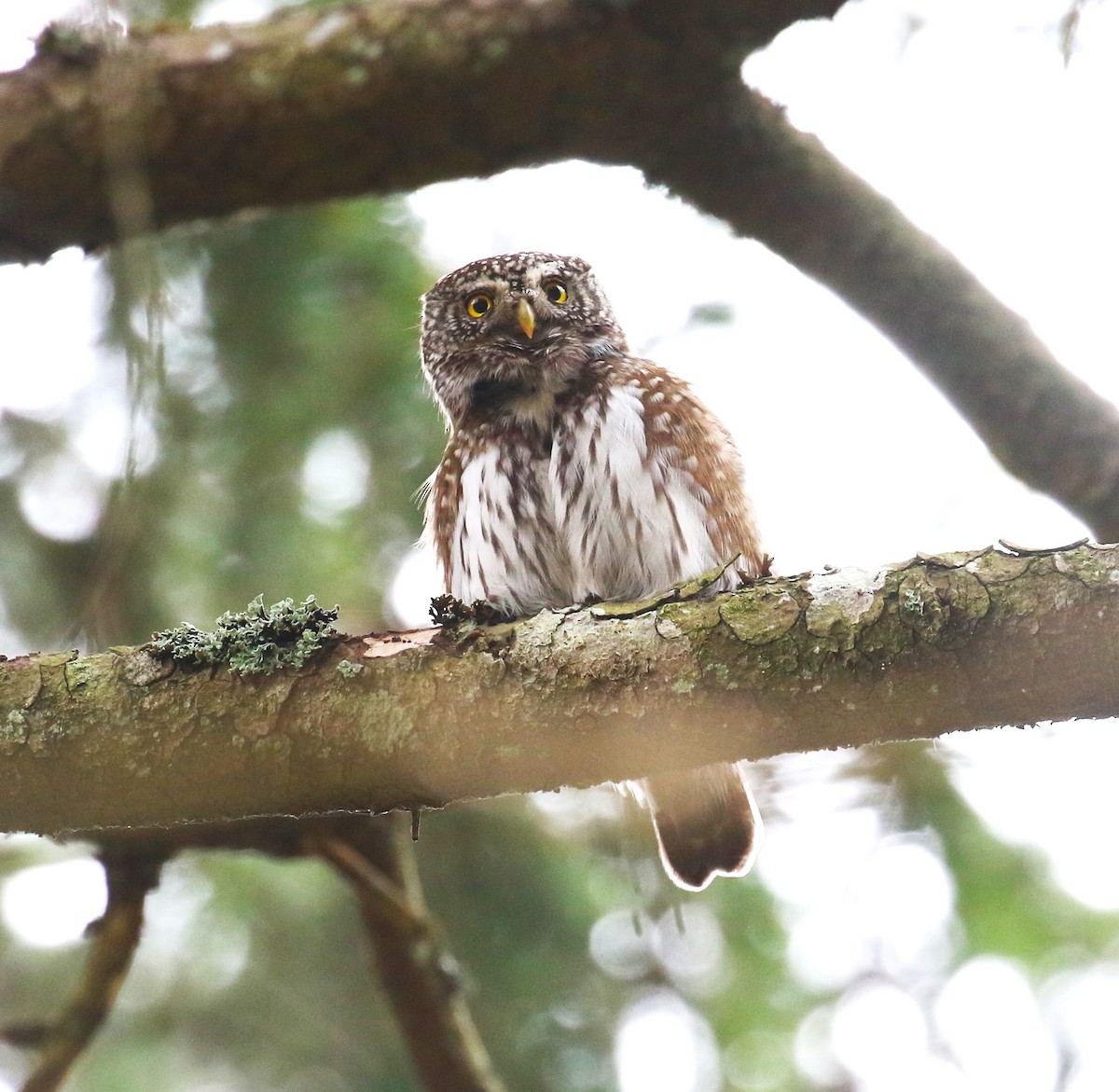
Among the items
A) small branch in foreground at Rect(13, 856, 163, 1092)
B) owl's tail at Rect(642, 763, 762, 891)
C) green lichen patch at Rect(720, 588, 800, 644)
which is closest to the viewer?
green lichen patch at Rect(720, 588, 800, 644)

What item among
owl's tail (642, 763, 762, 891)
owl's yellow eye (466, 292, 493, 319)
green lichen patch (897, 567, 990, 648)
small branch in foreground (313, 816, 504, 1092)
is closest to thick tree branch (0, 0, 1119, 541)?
owl's yellow eye (466, 292, 493, 319)

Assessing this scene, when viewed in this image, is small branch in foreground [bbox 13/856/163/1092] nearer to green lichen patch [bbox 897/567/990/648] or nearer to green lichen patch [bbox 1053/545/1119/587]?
green lichen patch [bbox 897/567/990/648]

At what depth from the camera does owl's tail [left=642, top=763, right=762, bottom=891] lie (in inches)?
152

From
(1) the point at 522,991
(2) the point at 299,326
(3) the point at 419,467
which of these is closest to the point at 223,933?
(1) the point at 522,991

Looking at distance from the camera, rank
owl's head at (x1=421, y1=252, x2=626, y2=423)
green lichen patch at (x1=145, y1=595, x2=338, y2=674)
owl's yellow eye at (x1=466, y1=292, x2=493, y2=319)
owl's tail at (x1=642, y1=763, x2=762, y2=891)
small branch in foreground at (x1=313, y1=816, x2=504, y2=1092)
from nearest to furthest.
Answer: green lichen patch at (x1=145, y1=595, x2=338, y2=674) < small branch in foreground at (x1=313, y1=816, x2=504, y2=1092) < owl's tail at (x1=642, y1=763, x2=762, y2=891) < owl's head at (x1=421, y1=252, x2=626, y2=423) < owl's yellow eye at (x1=466, y1=292, x2=493, y2=319)

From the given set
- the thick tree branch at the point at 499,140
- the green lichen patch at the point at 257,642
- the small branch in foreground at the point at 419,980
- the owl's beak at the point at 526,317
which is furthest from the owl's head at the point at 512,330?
the green lichen patch at the point at 257,642

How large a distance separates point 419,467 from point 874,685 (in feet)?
8.94

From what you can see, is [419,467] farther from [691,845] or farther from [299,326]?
[691,845]

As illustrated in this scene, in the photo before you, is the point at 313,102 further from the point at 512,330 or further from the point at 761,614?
the point at 761,614

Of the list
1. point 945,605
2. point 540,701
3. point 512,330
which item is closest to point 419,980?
point 540,701

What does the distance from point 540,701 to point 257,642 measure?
0.62 metres

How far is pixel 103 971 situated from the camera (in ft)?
10.9

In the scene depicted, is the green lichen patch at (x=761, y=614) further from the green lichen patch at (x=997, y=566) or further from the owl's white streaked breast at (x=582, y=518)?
the owl's white streaked breast at (x=582, y=518)

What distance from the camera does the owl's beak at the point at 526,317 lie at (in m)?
4.38
